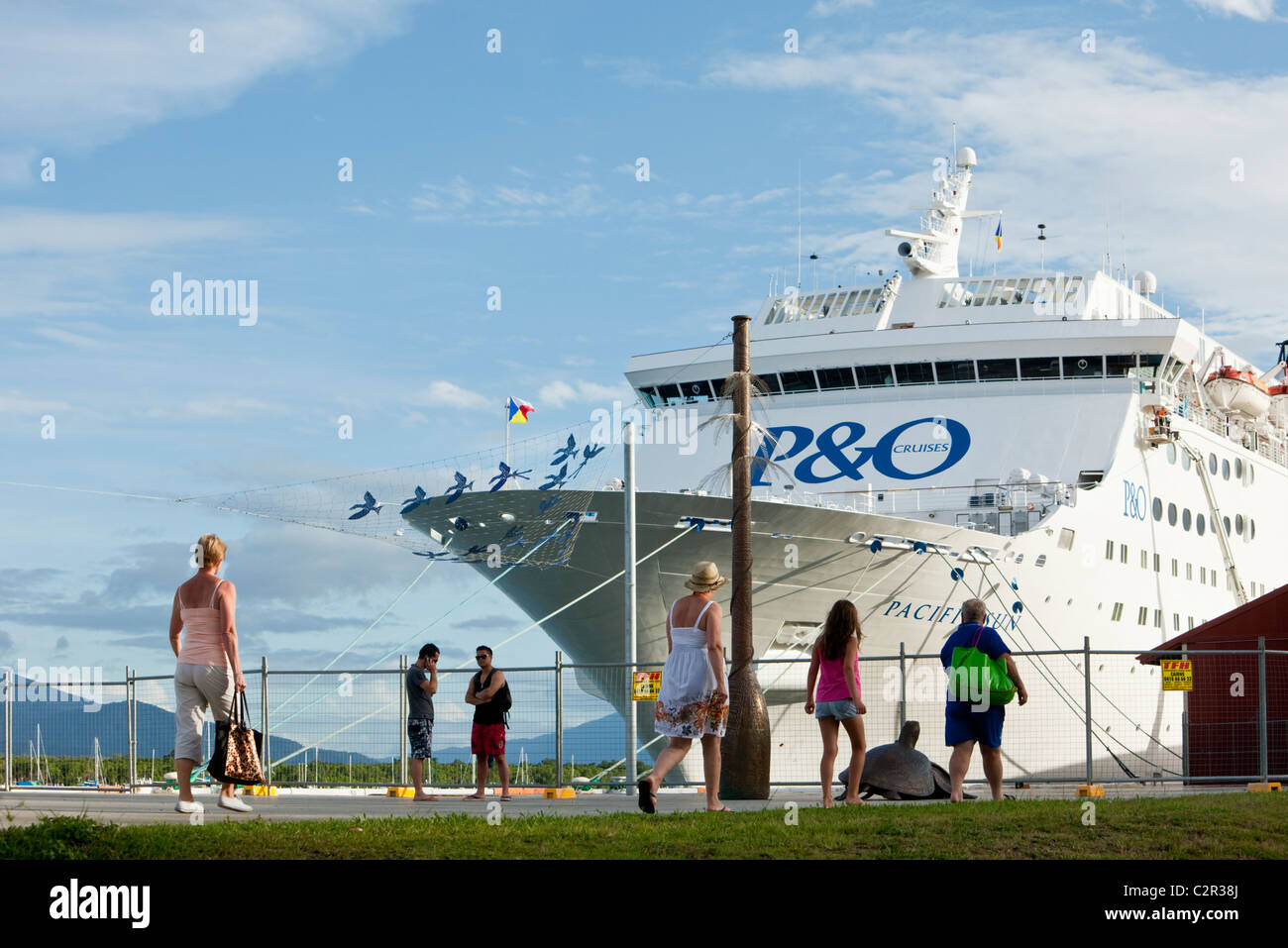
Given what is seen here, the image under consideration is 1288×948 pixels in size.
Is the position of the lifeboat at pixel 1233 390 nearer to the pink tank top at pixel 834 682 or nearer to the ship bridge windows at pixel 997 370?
the ship bridge windows at pixel 997 370

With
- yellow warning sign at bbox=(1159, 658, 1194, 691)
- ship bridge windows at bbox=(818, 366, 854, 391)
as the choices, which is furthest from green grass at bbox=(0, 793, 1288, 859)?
ship bridge windows at bbox=(818, 366, 854, 391)

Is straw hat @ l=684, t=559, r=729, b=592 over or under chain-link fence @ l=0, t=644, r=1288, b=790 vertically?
over

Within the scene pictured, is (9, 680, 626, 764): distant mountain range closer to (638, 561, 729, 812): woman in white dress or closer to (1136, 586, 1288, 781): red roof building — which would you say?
(638, 561, 729, 812): woman in white dress

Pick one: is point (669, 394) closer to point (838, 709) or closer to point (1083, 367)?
point (1083, 367)

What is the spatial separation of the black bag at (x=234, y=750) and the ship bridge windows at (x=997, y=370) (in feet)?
64.7

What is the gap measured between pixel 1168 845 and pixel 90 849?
16.7 feet

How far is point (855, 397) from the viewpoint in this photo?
2753cm

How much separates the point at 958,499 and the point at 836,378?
385 centimetres

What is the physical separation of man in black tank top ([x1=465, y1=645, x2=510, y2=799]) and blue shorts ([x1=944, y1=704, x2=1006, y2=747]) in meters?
4.50

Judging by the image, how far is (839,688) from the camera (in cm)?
1035

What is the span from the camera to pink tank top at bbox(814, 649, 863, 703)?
1034cm

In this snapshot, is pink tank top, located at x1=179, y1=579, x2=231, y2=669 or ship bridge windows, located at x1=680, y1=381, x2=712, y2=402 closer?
pink tank top, located at x1=179, y1=579, x2=231, y2=669

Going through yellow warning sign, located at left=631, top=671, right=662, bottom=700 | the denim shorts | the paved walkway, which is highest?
the denim shorts

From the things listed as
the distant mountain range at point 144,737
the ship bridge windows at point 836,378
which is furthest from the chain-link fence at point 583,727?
the ship bridge windows at point 836,378
